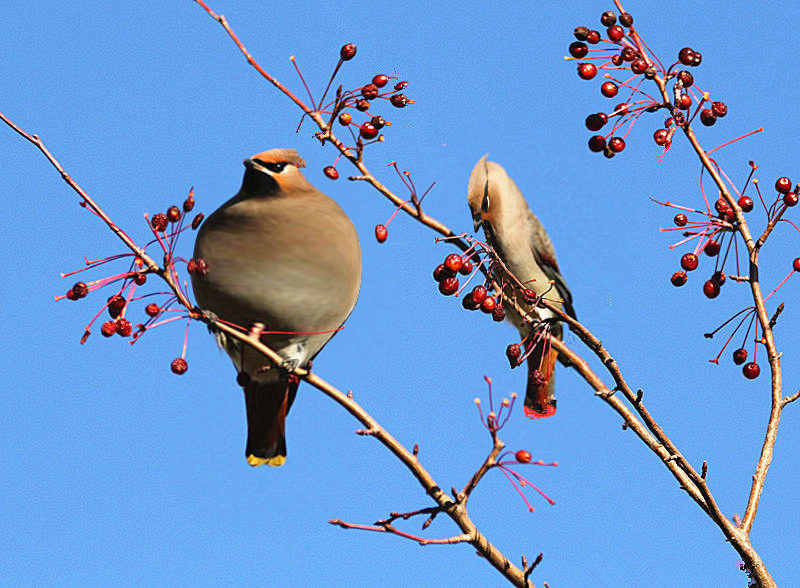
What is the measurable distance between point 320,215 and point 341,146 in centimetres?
21

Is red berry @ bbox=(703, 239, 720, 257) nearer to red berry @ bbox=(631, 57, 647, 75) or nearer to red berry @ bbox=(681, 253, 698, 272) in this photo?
red berry @ bbox=(681, 253, 698, 272)

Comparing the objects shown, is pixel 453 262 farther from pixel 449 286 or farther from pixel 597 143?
pixel 597 143

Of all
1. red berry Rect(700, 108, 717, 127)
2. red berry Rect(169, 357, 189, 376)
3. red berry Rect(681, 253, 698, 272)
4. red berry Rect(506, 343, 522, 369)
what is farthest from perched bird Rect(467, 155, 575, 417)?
red berry Rect(169, 357, 189, 376)

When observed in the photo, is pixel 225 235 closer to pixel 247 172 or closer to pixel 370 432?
pixel 247 172

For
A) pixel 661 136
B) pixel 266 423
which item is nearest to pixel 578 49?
pixel 661 136

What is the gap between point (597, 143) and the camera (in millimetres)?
2816

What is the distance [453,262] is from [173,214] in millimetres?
765

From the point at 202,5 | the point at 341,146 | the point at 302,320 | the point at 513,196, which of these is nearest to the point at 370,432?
the point at 302,320

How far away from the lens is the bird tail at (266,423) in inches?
114

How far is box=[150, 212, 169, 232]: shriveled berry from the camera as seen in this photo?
7.79 ft

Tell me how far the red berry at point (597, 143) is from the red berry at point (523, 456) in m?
0.92

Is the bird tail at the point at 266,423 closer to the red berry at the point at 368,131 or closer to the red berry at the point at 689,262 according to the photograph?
the red berry at the point at 368,131

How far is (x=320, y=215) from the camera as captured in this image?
256 cm

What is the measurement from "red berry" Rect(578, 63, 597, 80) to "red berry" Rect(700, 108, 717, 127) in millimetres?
312
